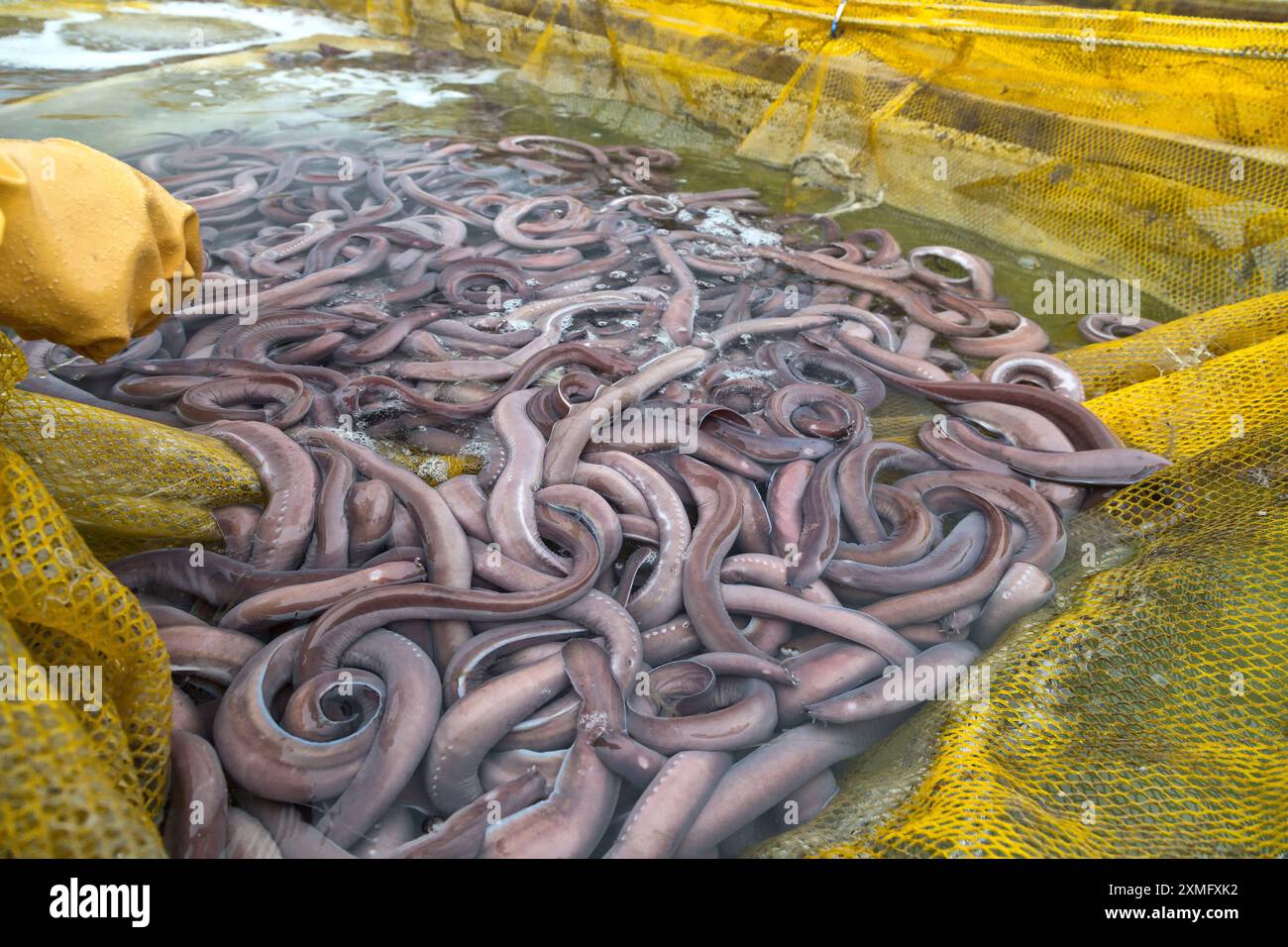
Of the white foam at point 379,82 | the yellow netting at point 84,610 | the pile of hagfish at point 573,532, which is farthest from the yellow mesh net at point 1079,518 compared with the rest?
the white foam at point 379,82

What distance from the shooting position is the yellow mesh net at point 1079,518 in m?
1.59

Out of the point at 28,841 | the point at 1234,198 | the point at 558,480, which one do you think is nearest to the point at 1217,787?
the point at 558,480

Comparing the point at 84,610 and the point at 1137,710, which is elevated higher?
the point at 84,610

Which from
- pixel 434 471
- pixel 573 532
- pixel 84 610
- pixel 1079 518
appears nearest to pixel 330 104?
pixel 434 471

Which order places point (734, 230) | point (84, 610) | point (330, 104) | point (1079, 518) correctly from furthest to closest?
1. point (330, 104)
2. point (734, 230)
3. point (1079, 518)
4. point (84, 610)

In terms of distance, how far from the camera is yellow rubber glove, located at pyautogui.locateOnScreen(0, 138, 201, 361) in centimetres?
148

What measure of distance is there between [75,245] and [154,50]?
35.9 ft

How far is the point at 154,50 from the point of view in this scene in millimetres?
9664

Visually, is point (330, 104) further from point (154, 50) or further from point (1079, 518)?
point (1079, 518)

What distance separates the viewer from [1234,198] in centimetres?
430

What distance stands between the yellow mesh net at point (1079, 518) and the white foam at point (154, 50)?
850 centimetres

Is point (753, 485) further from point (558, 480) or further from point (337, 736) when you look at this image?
point (337, 736)

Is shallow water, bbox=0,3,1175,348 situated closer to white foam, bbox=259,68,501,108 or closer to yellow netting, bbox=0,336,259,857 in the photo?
white foam, bbox=259,68,501,108

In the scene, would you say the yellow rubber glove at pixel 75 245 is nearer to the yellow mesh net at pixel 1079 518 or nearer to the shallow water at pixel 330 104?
the yellow mesh net at pixel 1079 518
